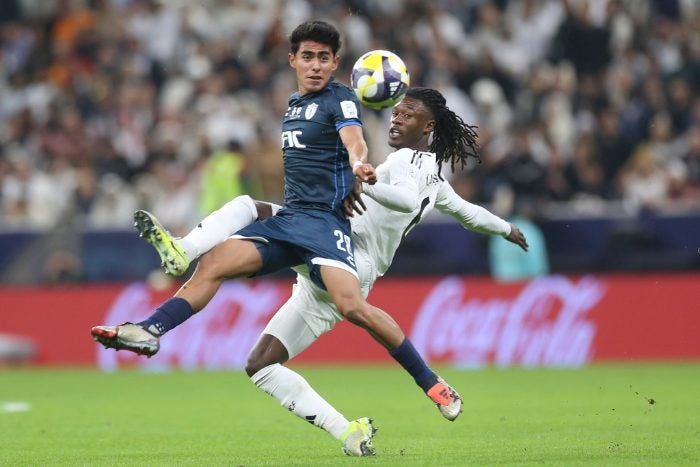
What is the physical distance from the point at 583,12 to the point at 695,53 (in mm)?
1738

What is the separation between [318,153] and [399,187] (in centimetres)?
52

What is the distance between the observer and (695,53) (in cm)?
1848

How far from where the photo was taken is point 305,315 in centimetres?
838

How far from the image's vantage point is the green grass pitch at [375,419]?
26.4ft

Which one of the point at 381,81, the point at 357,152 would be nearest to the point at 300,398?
the point at 357,152

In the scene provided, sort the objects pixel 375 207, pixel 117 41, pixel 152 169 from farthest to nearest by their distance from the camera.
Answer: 1. pixel 117 41
2. pixel 152 169
3. pixel 375 207

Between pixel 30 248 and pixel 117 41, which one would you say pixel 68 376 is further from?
pixel 117 41

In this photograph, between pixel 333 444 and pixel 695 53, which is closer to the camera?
pixel 333 444

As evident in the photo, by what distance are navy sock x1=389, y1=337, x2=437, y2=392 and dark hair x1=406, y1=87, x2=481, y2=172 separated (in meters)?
1.37

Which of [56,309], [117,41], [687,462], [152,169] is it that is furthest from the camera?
[117,41]

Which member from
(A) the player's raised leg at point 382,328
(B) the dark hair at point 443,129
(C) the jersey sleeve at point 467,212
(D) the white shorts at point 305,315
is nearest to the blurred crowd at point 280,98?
(C) the jersey sleeve at point 467,212

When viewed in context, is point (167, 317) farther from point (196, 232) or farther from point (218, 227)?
point (218, 227)

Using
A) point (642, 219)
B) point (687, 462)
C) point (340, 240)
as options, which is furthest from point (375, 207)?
point (642, 219)

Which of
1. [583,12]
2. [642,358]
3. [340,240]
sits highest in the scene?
[583,12]
